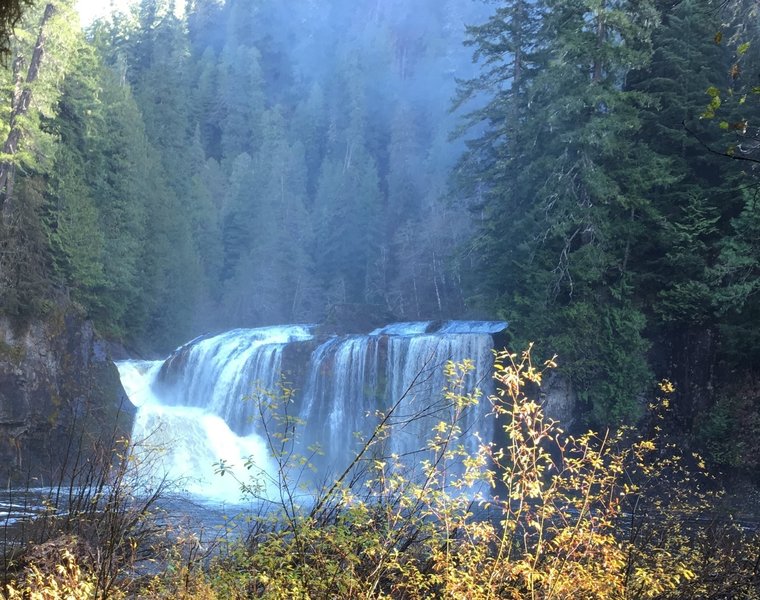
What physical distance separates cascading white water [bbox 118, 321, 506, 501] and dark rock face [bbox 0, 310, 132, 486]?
4.59ft

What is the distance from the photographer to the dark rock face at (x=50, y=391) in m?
18.1

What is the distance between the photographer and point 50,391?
63.8 feet

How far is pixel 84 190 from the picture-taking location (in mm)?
23719

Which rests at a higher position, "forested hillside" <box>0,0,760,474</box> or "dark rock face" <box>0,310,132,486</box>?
"forested hillside" <box>0,0,760,474</box>

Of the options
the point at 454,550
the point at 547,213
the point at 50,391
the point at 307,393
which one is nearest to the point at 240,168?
the point at 307,393

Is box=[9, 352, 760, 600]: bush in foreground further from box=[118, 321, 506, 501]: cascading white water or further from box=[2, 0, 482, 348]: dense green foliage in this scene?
box=[2, 0, 482, 348]: dense green foliage

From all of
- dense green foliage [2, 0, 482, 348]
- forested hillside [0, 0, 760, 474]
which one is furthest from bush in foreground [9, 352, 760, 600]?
dense green foliage [2, 0, 482, 348]

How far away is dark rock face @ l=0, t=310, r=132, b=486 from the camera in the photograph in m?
18.1

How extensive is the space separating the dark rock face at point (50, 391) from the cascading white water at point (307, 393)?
1.40 meters

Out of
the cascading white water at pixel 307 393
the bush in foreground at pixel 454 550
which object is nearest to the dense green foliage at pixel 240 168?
the cascading white water at pixel 307 393

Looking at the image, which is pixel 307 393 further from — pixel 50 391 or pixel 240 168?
pixel 240 168

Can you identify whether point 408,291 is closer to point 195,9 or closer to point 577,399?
point 577,399

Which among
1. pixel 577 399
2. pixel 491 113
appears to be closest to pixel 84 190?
pixel 491 113

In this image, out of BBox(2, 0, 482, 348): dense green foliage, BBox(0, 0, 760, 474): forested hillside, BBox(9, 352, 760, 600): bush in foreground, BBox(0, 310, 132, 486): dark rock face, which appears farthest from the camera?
BBox(2, 0, 482, 348): dense green foliage
